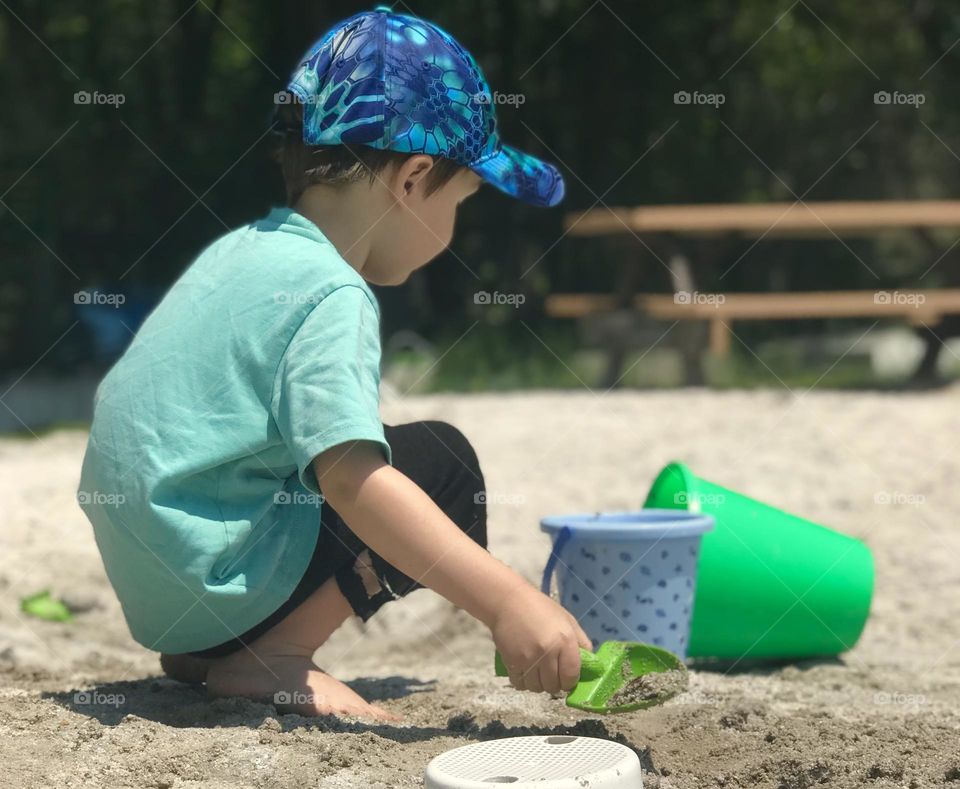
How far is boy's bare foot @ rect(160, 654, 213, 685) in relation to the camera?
2012 mm

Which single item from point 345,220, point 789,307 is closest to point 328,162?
point 345,220

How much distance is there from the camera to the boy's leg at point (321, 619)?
1.86 meters

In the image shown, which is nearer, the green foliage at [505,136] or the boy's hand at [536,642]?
the boy's hand at [536,642]

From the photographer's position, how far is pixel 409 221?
189 centimetres

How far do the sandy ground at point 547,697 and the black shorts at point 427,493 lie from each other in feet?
0.53

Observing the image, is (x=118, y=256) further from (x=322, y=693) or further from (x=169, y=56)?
(x=322, y=693)

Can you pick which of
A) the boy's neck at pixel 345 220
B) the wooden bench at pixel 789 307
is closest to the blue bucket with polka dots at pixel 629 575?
the boy's neck at pixel 345 220

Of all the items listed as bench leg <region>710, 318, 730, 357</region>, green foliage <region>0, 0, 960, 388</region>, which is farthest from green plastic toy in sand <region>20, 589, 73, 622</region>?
bench leg <region>710, 318, 730, 357</region>

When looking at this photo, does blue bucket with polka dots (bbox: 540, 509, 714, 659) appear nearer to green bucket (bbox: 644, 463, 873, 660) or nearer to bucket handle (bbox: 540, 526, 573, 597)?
bucket handle (bbox: 540, 526, 573, 597)

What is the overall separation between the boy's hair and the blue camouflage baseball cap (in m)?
0.02

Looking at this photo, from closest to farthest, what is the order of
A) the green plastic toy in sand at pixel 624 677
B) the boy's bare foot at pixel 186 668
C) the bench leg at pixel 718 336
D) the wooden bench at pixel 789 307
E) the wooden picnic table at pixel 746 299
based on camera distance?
the green plastic toy in sand at pixel 624 677
the boy's bare foot at pixel 186 668
the wooden bench at pixel 789 307
the wooden picnic table at pixel 746 299
the bench leg at pixel 718 336

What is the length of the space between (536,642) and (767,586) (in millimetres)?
1050

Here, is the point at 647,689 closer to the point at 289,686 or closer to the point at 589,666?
the point at 589,666

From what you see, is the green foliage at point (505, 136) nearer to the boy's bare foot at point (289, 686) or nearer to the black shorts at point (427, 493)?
the black shorts at point (427, 493)
